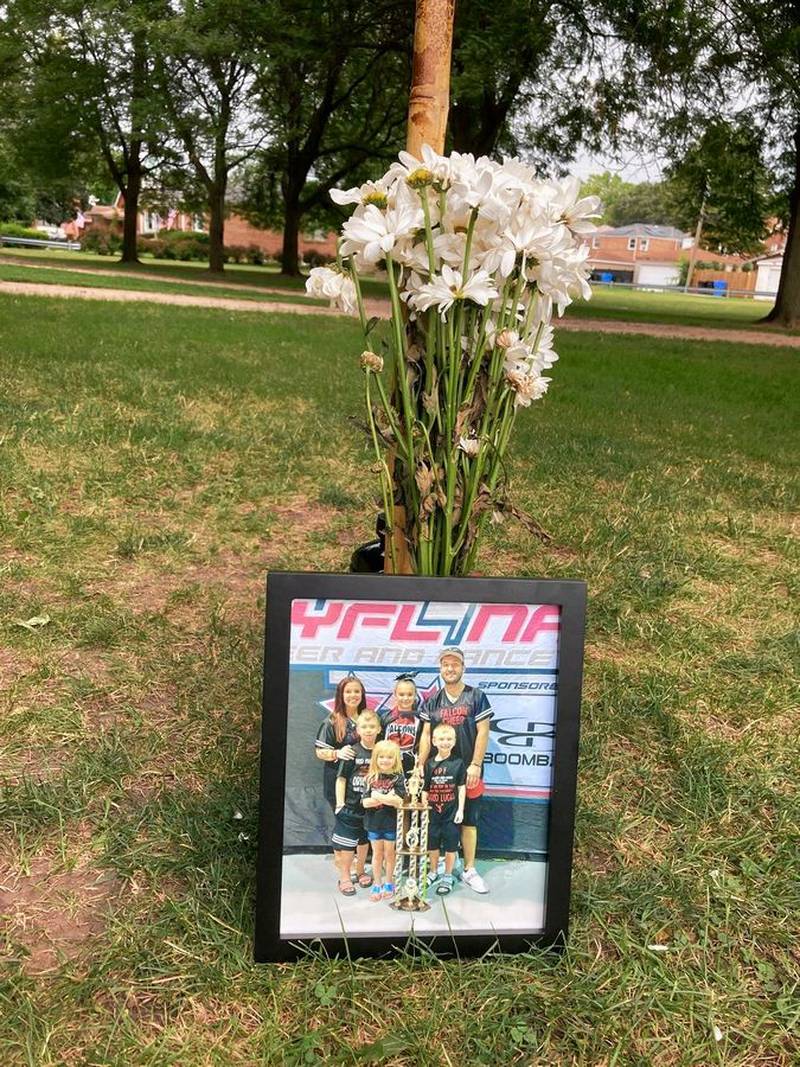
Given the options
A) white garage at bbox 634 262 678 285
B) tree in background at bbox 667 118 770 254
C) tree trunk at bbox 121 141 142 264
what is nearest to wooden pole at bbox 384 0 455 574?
tree in background at bbox 667 118 770 254

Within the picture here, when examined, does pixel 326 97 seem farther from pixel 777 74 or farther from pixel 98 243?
Result: pixel 98 243

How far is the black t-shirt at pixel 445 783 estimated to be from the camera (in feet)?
5.25

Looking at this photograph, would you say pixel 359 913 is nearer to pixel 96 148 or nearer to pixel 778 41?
pixel 778 41

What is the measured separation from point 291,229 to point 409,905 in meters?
29.0

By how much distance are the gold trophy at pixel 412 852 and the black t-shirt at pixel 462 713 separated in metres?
0.09

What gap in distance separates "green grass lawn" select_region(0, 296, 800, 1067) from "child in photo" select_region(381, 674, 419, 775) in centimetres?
39

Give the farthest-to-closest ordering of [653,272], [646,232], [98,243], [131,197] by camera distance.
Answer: [646,232]
[653,272]
[98,243]
[131,197]

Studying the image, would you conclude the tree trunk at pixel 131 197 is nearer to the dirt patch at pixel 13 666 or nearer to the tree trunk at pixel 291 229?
the tree trunk at pixel 291 229

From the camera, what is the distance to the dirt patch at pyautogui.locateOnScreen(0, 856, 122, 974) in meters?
1.59

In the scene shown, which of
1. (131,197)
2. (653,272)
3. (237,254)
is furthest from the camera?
(653,272)

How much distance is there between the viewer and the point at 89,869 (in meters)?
1.80

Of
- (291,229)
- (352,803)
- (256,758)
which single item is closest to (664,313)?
(291,229)

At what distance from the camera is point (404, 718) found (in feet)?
5.20

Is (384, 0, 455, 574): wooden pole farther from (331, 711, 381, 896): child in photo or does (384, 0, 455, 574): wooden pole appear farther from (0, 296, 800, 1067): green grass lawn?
(0, 296, 800, 1067): green grass lawn
